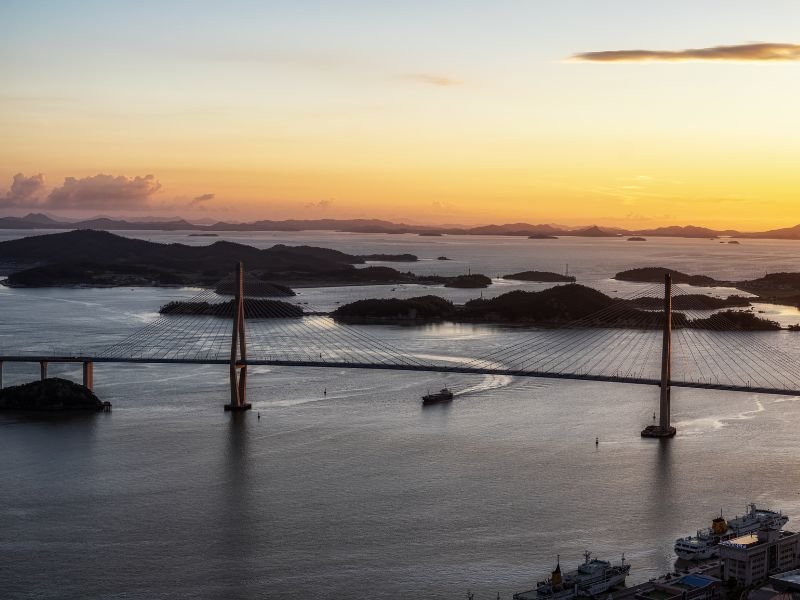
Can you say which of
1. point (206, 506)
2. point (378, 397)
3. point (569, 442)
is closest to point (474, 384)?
point (378, 397)

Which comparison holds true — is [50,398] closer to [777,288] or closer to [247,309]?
[247,309]

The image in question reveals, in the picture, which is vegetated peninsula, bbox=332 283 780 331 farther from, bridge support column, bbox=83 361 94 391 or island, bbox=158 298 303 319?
bridge support column, bbox=83 361 94 391

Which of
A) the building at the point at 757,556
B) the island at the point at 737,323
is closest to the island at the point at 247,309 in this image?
the island at the point at 737,323

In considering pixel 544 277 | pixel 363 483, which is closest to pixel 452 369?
pixel 363 483

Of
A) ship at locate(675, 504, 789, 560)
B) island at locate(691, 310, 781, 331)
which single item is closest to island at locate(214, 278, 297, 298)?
island at locate(691, 310, 781, 331)

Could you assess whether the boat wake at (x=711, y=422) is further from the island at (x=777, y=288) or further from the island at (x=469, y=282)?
the island at (x=469, y=282)

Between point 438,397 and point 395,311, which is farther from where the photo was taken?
point 395,311
